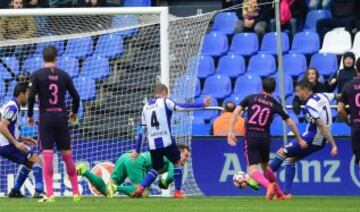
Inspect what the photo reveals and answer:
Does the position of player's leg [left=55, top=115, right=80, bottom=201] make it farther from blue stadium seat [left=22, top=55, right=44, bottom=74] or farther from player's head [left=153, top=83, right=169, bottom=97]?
blue stadium seat [left=22, top=55, right=44, bottom=74]

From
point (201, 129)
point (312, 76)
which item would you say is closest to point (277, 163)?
point (312, 76)

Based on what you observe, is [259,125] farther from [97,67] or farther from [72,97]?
[97,67]

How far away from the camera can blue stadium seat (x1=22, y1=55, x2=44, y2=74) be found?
22.2 meters

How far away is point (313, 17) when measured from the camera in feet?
85.8

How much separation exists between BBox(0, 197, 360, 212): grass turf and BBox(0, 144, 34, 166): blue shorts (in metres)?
1.17

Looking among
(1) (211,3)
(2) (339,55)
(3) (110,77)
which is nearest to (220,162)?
(3) (110,77)

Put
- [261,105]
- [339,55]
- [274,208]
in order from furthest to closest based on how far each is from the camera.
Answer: [339,55]
[261,105]
[274,208]

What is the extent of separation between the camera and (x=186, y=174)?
21797mm

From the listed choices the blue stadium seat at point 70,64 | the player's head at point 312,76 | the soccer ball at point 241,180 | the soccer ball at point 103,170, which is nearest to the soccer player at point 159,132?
the soccer ball at point 241,180

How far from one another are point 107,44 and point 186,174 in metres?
2.53

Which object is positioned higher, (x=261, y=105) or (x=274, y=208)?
(x=261, y=105)

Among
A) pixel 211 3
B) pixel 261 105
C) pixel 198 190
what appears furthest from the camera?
pixel 211 3

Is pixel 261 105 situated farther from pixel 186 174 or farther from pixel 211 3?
pixel 211 3

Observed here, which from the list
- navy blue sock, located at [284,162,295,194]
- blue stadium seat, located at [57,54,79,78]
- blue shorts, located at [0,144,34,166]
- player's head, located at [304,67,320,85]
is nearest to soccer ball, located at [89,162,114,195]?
blue stadium seat, located at [57,54,79,78]
